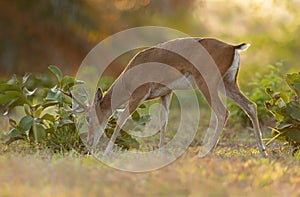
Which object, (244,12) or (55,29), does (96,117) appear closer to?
(55,29)

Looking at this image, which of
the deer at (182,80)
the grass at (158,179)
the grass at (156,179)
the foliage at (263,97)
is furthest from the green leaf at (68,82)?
the foliage at (263,97)

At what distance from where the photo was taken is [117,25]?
53.0 feet

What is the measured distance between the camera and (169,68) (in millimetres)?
6711

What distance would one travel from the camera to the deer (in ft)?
20.8

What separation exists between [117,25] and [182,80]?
9.75 meters

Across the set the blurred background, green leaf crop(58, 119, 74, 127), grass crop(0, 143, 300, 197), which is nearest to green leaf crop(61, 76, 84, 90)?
green leaf crop(58, 119, 74, 127)

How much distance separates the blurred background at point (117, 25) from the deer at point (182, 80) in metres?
7.85

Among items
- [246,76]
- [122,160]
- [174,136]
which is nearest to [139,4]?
[246,76]

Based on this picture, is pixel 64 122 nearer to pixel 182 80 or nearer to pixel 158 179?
pixel 182 80

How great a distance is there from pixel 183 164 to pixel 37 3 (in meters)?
11.8

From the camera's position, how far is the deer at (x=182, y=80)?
635cm

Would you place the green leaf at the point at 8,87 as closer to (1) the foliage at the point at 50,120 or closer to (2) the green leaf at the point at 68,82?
(1) the foliage at the point at 50,120

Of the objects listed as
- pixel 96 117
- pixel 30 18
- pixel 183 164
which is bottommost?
pixel 183 164

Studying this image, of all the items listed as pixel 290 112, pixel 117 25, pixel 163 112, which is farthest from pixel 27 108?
pixel 117 25
